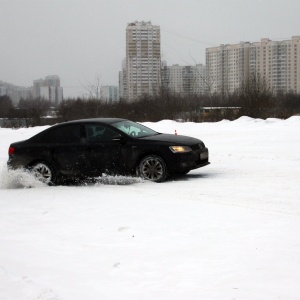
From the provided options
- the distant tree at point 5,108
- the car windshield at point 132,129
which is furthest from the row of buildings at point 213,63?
the car windshield at point 132,129

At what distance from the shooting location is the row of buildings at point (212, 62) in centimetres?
6444

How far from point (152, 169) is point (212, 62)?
6143 cm

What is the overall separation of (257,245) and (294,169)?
635 centimetres

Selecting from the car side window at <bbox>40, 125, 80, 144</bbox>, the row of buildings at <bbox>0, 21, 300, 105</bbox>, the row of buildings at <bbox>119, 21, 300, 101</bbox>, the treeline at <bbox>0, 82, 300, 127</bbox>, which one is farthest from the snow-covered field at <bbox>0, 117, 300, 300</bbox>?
the row of buildings at <bbox>119, 21, 300, 101</bbox>

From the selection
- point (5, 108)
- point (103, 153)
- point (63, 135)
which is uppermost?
point (5, 108)

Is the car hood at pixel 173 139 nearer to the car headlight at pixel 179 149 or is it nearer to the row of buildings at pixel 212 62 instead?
the car headlight at pixel 179 149

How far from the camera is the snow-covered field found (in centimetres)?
417

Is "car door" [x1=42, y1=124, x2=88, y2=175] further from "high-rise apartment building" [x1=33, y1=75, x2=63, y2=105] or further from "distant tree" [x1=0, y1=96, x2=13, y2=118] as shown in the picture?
"high-rise apartment building" [x1=33, y1=75, x2=63, y2=105]

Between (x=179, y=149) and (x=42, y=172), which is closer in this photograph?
(x=179, y=149)

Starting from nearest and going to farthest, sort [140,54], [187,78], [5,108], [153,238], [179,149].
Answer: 1. [153,238]
2. [179,149]
3. [187,78]
4. [140,54]
5. [5,108]

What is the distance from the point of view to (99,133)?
34.5 feet

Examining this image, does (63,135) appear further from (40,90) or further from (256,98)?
(40,90)

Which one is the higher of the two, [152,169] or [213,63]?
[213,63]

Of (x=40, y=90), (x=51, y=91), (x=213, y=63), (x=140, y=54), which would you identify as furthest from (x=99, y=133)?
(x=40, y=90)
